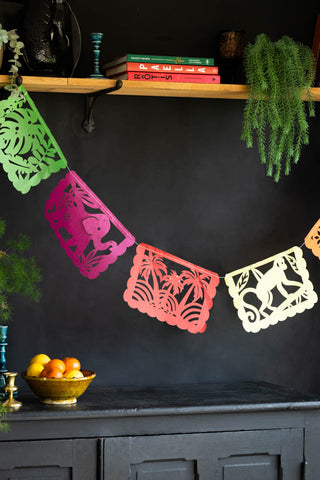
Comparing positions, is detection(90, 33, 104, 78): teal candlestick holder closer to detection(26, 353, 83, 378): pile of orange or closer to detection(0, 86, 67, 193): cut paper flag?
detection(0, 86, 67, 193): cut paper flag

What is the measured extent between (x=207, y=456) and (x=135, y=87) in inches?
53.3

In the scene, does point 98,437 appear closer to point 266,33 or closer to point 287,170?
point 287,170

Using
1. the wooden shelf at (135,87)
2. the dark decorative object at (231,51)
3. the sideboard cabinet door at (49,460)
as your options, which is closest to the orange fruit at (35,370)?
the sideboard cabinet door at (49,460)

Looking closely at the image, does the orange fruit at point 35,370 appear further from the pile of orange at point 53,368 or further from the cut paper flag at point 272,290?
the cut paper flag at point 272,290

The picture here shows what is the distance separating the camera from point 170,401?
2582 mm

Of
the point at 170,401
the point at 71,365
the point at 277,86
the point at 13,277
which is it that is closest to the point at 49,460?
the point at 71,365

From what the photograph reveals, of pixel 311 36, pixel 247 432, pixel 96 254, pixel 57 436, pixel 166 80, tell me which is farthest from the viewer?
pixel 311 36

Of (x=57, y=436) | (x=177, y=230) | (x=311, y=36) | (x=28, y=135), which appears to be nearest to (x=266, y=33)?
(x=311, y=36)

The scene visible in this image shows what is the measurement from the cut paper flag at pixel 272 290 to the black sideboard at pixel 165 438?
43 centimetres

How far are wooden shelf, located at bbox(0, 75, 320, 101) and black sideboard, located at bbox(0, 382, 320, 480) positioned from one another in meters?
1.15

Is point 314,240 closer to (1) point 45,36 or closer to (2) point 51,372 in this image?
(2) point 51,372

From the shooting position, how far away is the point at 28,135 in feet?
8.82

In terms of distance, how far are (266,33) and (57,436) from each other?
73.6 inches

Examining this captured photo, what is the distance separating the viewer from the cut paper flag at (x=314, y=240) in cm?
304
